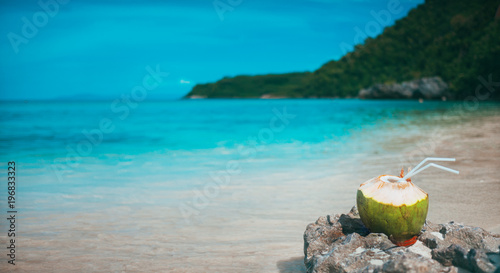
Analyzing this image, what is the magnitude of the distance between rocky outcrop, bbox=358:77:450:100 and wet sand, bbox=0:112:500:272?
9013cm

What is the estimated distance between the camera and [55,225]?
578cm

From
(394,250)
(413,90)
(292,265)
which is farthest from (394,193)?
(413,90)

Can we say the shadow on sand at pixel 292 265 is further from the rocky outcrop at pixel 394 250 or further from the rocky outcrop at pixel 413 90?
the rocky outcrop at pixel 413 90


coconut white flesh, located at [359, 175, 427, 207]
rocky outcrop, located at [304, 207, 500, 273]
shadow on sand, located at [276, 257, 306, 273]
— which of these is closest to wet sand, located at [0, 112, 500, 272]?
shadow on sand, located at [276, 257, 306, 273]

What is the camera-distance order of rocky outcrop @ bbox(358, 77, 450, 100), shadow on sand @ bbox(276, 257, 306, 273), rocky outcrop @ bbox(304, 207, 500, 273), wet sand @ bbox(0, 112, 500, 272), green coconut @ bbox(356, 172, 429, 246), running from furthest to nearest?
rocky outcrop @ bbox(358, 77, 450, 100)
wet sand @ bbox(0, 112, 500, 272)
shadow on sand @ bbox(276, 257, 306, 273)
green coconut @ bbox(356, 172, 429, 246)
rocky outcrop @ bbox(304, 207, 500, 273)

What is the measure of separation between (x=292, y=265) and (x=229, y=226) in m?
1.75

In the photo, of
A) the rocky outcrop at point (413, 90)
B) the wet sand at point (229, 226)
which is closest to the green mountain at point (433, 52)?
the rocky outcrop at point (413, 90)

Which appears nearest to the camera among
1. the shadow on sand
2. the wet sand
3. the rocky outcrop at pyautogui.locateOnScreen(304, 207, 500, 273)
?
the rocky outcrop at pyautogui.locateOnScreen(304, 207, 500, 273)

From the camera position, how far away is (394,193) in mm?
3172

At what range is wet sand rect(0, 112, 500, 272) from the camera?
13.9ft

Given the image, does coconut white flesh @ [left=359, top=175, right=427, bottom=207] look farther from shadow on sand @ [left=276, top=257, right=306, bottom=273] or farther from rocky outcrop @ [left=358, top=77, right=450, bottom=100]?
rocky outcrop @ [left=358, top=77, right=450, bottom=100]

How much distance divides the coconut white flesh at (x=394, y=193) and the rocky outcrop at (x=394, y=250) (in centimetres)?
33

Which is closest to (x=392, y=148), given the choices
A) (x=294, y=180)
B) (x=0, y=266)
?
(x=294, y=180)

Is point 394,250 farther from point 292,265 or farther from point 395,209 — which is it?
point 292,265
